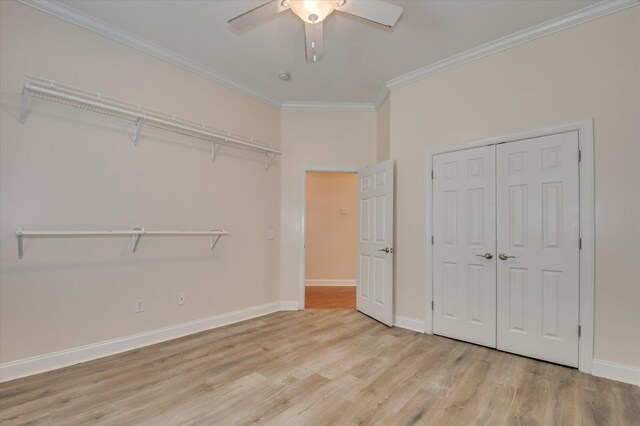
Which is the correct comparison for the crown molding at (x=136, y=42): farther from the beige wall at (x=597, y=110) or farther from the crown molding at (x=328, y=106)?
the beige wall at (x=597, y=110)

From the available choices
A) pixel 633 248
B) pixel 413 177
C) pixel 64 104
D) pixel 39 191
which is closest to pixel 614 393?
pixel 633 248

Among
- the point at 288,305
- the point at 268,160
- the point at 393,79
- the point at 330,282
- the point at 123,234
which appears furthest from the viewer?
the point at 330,282

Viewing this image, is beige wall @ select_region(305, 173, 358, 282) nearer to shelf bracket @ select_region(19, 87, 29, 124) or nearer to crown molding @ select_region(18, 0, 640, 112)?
crown molding @ select_region(18, 0, 640, 112)

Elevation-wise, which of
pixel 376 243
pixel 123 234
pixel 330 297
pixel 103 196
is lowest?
pixel 330 297

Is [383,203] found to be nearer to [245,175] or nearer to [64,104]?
[245,175]

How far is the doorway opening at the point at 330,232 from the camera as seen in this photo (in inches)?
258

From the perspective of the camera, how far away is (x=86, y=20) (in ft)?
8.75

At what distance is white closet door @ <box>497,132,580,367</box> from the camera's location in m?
2.63

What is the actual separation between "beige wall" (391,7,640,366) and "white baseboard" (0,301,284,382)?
7.48 ft

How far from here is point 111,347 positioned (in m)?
2.76

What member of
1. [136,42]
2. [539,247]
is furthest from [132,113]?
[539,247]

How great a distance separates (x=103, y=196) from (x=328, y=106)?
3018 mm

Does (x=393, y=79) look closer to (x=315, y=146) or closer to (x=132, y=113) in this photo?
(x=315, y=146)

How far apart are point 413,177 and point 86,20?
3512 mm
